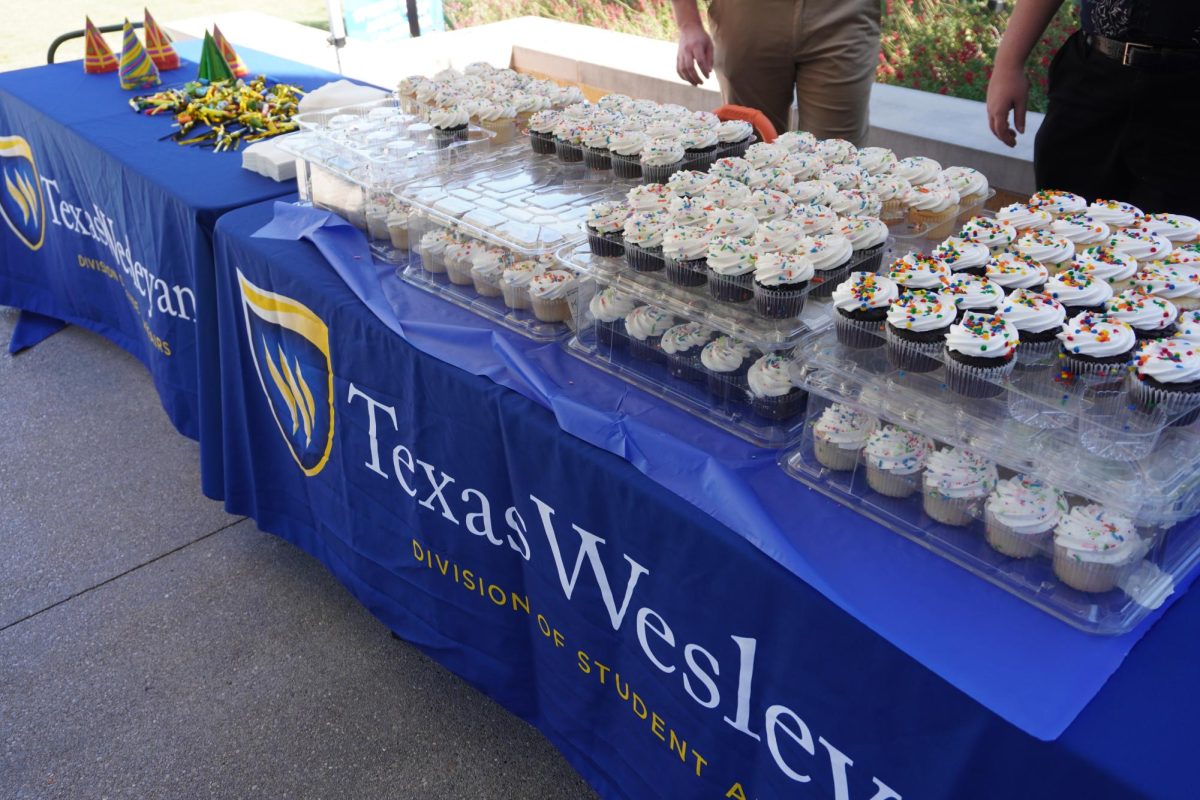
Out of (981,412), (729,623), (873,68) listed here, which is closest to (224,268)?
(729,623)

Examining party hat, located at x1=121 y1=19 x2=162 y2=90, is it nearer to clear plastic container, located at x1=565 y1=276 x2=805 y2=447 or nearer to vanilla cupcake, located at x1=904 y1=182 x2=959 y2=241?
clear plastic container, located at x1=565 y1=276 x2=805 y2=447

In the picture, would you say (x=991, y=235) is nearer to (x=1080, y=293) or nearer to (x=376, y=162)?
(x=1080, y=293)

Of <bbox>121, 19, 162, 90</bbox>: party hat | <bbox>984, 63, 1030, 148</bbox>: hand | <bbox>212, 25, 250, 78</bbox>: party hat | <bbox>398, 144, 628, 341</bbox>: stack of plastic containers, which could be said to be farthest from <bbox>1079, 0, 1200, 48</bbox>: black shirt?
Answer: <bbox>121, 19, 162, 90</bbox>: party hat

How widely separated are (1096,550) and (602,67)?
5159mm

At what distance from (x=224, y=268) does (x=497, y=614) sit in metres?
1.31

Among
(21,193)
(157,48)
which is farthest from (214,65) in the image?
(21,193)

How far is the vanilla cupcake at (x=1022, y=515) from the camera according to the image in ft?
4.04

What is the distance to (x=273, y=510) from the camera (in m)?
2.71

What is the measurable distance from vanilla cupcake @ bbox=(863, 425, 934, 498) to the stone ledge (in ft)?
9.22

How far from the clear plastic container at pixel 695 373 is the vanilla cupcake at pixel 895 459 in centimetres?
16

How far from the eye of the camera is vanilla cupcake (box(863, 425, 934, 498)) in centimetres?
135

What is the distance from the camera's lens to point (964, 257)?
158 centimetres

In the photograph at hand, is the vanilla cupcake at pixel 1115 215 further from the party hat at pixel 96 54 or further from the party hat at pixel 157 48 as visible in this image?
the party hat at pixel 96 54

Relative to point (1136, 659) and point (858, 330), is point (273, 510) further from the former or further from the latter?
point (1136, 659)
